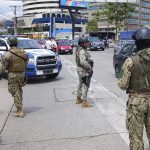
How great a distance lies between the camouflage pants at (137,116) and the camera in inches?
171

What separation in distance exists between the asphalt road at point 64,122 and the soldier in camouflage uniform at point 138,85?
4.74ft

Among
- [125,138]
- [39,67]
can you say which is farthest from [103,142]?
[39,67]

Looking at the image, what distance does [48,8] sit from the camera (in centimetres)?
15975

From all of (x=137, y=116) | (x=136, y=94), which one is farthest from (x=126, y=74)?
(x=137, y=116)

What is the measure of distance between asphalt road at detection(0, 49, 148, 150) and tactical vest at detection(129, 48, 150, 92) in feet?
5.84

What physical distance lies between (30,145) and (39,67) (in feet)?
27.3

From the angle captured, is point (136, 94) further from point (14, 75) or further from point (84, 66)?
point (84, 66)

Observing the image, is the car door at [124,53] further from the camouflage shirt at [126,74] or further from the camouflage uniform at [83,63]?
the camouflage shirt at [126,74]

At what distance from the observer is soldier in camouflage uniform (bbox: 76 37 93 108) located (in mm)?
8820

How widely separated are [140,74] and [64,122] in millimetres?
3658

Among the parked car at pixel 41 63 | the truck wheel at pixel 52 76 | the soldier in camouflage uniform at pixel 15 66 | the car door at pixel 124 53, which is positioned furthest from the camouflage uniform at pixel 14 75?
the truck wheel at pixel 52 76

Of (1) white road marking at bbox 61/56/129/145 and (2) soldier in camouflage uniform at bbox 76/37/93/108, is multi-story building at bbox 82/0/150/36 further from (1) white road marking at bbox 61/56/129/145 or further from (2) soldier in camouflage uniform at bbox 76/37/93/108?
(2) soldier in camouflage uniform at bbox 76/37/93/108

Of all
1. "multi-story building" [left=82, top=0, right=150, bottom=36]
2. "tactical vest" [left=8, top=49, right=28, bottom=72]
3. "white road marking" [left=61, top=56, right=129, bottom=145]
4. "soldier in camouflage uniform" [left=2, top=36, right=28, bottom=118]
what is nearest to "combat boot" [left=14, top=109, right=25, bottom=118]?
"soldier in camouflage uniform" [left=2, top=36, right=28, bottom=118]

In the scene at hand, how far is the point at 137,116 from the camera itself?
4391mm
